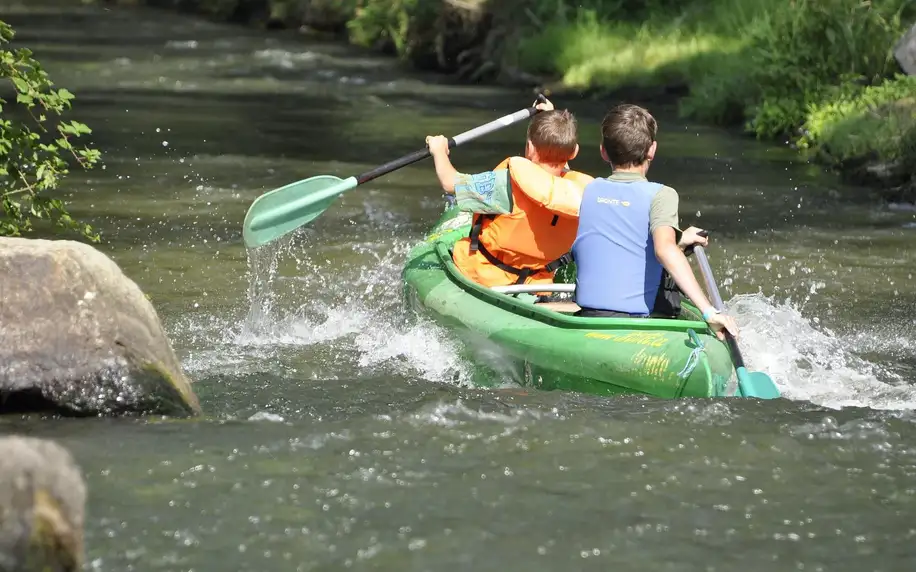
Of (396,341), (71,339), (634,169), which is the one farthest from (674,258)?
(71,339)

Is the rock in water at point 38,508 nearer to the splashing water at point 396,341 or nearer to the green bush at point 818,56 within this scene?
the splashing water at point 396,341

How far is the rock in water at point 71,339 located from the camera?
5.34 metres

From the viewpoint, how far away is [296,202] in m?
7.60

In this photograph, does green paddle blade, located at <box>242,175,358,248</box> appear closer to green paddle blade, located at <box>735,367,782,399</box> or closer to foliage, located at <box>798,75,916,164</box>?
green paddle blade, located at <box>735,367,782,399</box>

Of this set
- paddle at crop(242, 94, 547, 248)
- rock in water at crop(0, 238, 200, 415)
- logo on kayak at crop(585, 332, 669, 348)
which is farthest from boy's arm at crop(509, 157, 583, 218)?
rock in water at crop(0, 238, 200, 415)

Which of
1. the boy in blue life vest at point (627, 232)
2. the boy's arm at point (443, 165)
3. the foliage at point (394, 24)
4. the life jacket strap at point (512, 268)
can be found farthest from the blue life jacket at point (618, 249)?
the foliage at point (394, 24)

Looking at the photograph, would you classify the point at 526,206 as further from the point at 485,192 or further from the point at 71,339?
the point at 71,339

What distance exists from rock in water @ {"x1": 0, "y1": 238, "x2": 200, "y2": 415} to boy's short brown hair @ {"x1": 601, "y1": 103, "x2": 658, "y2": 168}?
6.58ft

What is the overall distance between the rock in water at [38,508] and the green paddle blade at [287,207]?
13.3ft

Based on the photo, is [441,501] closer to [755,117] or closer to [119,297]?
[119,297]

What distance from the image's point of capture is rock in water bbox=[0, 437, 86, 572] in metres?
3.42

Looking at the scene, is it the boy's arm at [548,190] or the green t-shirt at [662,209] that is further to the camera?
the boy's arm at [548,190]

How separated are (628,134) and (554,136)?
2.30 ft

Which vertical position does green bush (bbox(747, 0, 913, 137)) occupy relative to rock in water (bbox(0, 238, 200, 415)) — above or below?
above
